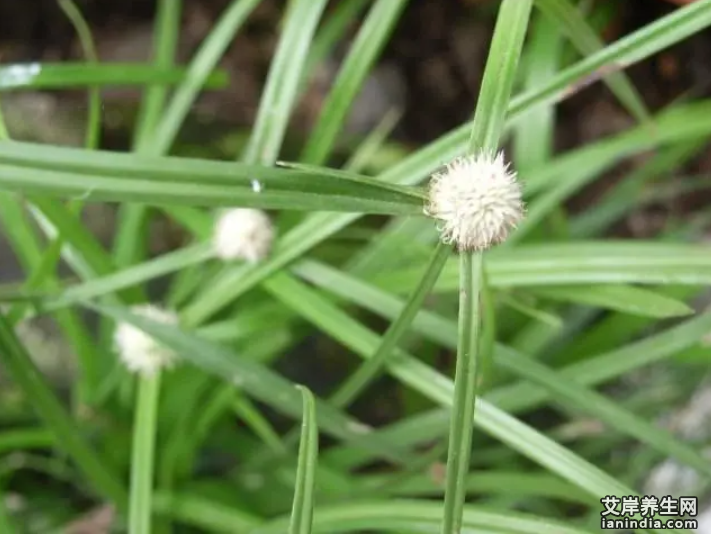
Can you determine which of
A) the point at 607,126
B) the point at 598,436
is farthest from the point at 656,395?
Result: the point at 607,126

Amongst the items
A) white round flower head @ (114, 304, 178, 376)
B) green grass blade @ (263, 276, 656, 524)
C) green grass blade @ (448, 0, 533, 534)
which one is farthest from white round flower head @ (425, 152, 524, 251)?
white round flower head @ (114, 304, 178, 376)

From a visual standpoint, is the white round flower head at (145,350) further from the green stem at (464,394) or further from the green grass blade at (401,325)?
the green stem at (464,394)

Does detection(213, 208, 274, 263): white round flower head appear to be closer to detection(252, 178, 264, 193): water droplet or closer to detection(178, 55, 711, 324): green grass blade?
detection(178, 55, 711, 324): green grass blade

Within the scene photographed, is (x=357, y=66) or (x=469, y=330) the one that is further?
(x=357, y=66)

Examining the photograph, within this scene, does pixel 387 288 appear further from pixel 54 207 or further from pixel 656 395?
pixel 656 395

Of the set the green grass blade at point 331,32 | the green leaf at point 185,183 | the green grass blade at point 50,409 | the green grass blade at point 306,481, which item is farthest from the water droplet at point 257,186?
the green grass blade at point 331,32

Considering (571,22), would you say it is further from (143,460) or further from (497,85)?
(143,460)

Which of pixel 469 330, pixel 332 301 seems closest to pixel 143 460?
pixel 332 301

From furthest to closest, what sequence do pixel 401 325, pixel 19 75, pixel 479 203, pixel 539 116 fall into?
pixel 539 116 → pixel 19 75 → pixel 401 325 → pixel 479 203
